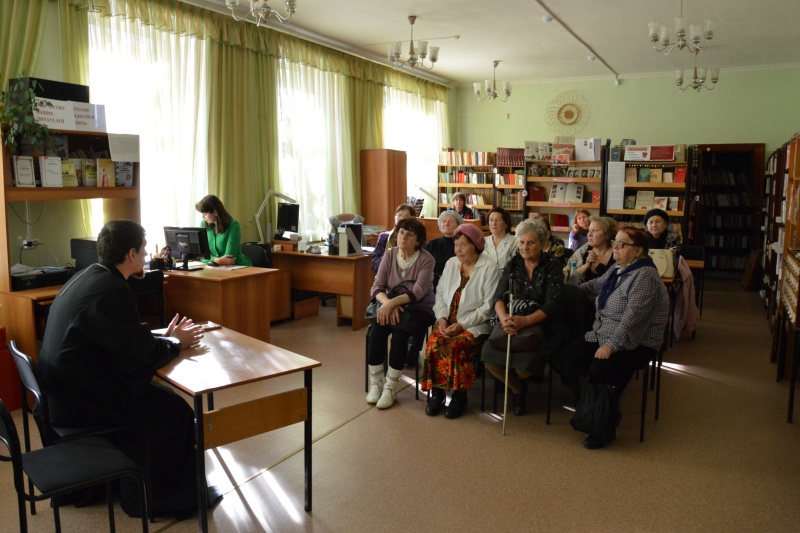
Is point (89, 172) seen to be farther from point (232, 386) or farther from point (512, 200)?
point (512, 200)

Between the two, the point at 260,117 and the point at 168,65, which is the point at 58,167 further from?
the point at 260,117

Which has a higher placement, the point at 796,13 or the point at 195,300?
the point at 796,13

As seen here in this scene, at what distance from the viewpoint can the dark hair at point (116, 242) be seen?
2.56 meters

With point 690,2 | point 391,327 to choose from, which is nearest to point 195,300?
point 391,327

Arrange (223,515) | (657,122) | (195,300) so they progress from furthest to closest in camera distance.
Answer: (657,122), (195,300), (223,515)

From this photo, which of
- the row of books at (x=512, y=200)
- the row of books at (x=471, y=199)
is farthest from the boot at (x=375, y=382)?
the row of books at (x=471, y=199)

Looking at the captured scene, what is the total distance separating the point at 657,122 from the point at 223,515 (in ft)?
31.4

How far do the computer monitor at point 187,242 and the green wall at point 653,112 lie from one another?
23.5 ft

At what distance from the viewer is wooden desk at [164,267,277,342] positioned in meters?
4.93

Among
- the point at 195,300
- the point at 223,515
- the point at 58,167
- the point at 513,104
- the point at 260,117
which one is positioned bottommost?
the point at 223,515

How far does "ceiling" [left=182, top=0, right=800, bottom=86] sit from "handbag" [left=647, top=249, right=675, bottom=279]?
2664 mm

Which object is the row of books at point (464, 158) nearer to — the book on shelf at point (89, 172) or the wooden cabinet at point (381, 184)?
the wooden cabinet at point (381, 184)

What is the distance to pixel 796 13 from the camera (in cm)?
654

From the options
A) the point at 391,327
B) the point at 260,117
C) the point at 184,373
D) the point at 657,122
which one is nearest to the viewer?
the point at 184,373
